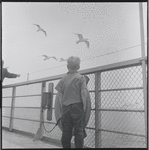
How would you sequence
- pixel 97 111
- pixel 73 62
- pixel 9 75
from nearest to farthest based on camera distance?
pixel 73 62 < pixel 97 111 < pixel 9 75

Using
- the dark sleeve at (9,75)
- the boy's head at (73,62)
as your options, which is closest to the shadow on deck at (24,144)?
the dark sleeve at (9,75)

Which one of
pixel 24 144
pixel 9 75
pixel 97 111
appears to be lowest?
pixel 24 144

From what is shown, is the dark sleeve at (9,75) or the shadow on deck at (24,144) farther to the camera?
the dark sleeve at (9,75)

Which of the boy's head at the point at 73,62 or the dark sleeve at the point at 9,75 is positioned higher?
the boy's head at the point at 73,62

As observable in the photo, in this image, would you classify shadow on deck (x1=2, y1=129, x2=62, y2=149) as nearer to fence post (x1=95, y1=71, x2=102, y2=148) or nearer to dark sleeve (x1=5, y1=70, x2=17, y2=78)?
fence post (x1=95, y1=71, x2=102, y2=148)

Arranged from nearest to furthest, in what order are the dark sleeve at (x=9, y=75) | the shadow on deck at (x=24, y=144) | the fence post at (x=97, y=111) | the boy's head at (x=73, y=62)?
the boy's head at (x=73, y=62) → the fence post at (x=97, y=111) → the shadow on deck at (x=24, y=144) → the dark sleeve at (x=9, y=75)

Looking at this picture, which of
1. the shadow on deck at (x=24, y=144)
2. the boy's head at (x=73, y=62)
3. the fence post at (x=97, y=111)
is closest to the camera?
the boy's head at (x=73, y=62)

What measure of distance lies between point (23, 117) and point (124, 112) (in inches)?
104

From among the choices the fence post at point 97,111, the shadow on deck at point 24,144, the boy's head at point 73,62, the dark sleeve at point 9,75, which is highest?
the boy's head at point 73,62

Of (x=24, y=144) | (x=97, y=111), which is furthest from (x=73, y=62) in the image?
(x=24, y=144)

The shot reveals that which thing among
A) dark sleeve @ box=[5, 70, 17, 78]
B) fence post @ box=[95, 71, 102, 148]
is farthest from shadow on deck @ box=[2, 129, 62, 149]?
dark sleeve @ box=[5, 70, 17, 78]

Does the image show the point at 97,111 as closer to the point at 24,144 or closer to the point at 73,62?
the point at 73,62

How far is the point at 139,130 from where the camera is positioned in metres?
2.36

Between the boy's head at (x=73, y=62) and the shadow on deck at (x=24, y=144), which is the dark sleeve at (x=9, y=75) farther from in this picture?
the boy's head at (x=73, y=62)
